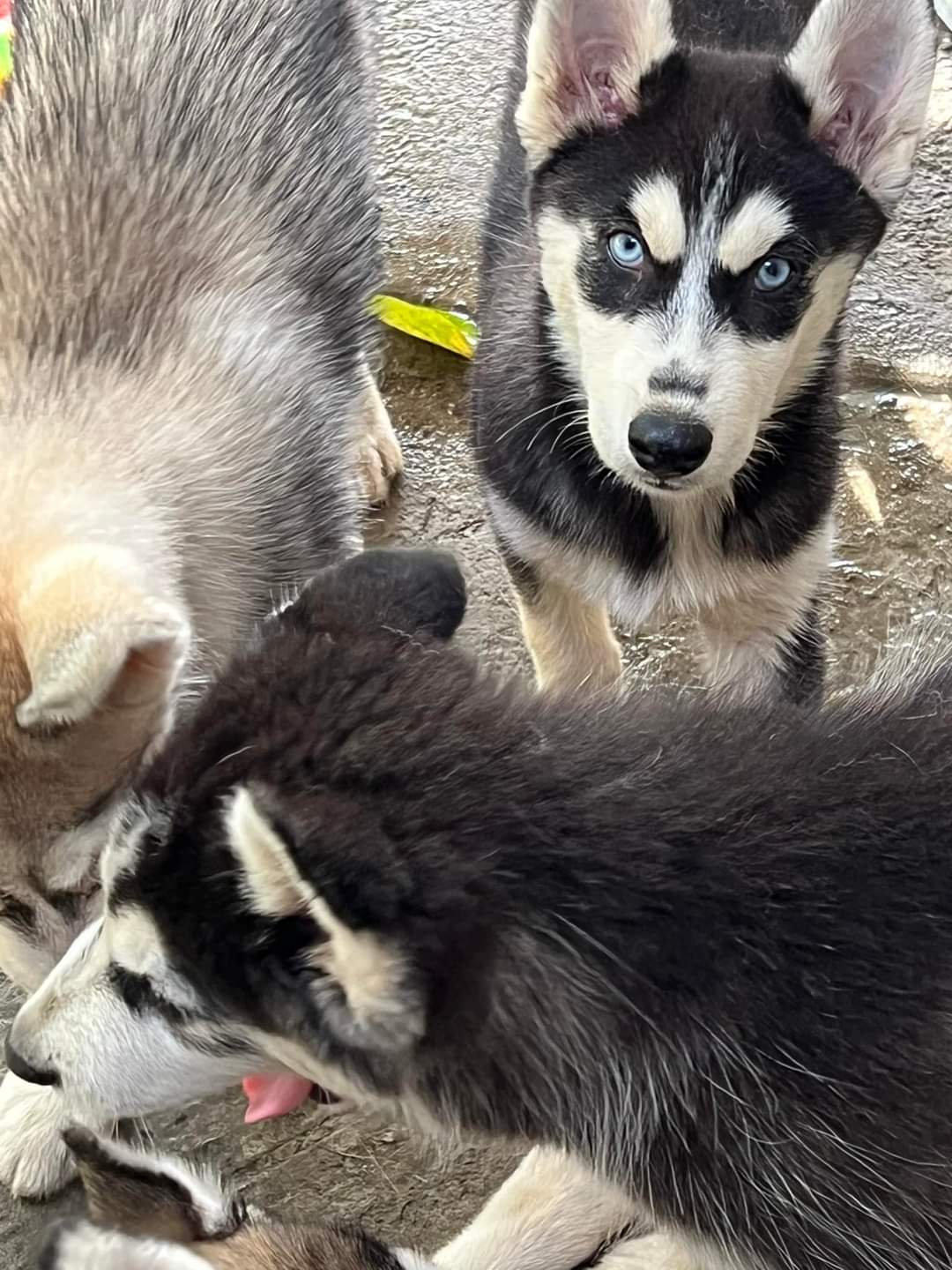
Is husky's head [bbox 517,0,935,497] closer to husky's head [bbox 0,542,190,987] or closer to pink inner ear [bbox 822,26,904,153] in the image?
pink inner ear [bbox 822,26,904,153]

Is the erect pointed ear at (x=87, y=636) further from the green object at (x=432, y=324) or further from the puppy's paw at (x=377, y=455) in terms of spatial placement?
the green object at (x=432, y=324)

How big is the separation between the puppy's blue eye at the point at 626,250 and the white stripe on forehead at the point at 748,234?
0.19 meters

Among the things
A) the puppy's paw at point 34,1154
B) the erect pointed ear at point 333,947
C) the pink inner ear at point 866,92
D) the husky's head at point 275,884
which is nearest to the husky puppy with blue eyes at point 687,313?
the pink inner ear at point 866,92

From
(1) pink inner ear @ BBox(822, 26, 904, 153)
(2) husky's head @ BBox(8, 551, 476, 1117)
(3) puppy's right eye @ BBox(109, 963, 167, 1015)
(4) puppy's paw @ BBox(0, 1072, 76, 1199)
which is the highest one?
(1) pink inner ear @ BBox(822, 26, 904, 153)

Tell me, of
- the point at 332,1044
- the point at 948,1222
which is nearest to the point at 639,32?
the point at 332,1044

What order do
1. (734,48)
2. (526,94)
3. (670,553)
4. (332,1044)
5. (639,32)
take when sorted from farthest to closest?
(734,48)
(670,553)
(526,94)
(639,32)
(332,1044)

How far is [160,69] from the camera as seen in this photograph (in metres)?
3.62

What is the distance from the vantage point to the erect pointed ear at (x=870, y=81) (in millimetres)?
2926

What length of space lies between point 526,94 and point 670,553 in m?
1.17

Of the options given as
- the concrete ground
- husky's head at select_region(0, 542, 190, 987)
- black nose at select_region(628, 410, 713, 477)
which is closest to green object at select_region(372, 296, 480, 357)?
the concrete ground

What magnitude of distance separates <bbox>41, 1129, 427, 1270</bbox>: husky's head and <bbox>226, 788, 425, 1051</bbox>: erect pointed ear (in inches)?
18.7

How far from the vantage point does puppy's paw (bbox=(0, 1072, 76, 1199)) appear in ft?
10.7

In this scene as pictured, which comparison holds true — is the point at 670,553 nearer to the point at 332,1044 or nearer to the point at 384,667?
the point at 384,667

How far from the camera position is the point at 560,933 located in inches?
81.6
